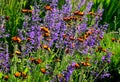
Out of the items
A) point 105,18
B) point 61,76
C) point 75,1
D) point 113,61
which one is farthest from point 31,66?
point 105,18

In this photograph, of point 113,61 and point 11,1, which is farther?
point 11,1

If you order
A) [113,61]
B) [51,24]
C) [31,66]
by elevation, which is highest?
[51,24]

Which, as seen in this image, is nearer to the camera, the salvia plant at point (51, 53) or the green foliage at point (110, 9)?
the salvia plant at point (51, 53)

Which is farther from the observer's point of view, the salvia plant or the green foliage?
the green foliage

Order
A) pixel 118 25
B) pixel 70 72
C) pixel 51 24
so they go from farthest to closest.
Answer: pixel 118 25 < pixel 51 24 < pixel 70 72

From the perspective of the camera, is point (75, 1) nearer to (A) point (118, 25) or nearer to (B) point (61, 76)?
(A) point (118, 25)

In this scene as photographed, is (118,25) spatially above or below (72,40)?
below

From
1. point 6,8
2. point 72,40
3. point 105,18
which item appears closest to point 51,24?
point 72,40

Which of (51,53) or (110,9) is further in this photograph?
(110,9)

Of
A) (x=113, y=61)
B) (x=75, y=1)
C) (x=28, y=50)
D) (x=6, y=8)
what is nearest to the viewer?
(x=28, y=50)
